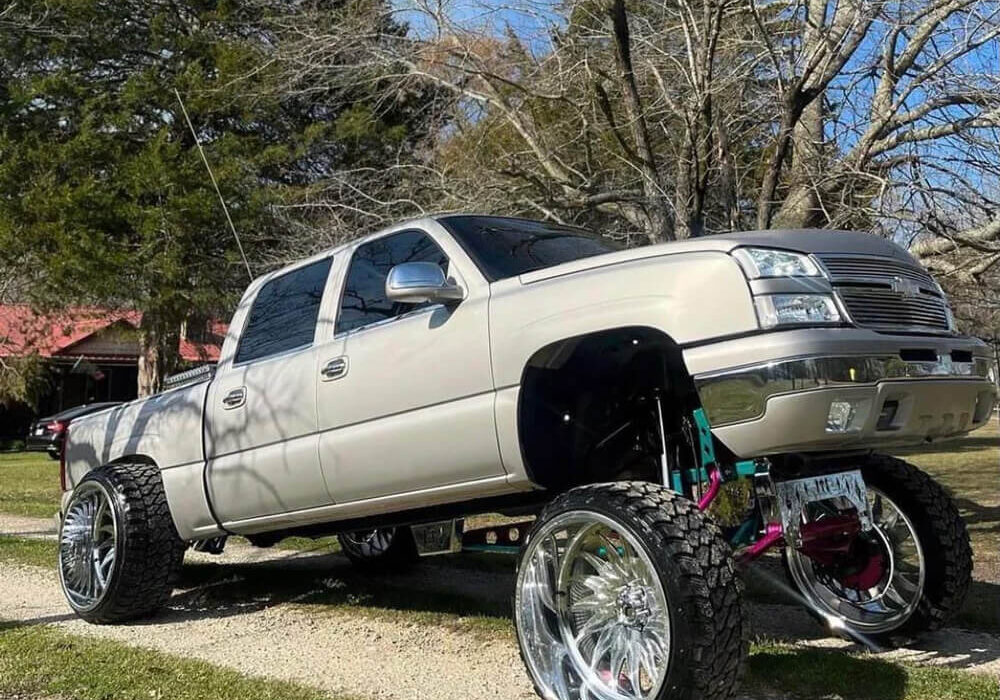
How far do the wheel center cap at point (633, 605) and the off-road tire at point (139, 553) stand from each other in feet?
10.7

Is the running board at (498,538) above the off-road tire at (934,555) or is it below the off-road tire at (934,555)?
above

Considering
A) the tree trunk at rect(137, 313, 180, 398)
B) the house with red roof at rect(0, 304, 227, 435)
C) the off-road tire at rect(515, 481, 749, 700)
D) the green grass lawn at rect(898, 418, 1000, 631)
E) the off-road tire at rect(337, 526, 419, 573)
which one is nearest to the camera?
the off-road tire at rect(515, 481, 749, 700)

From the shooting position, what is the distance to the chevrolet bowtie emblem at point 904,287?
13.8 feet

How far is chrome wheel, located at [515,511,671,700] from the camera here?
390 cm

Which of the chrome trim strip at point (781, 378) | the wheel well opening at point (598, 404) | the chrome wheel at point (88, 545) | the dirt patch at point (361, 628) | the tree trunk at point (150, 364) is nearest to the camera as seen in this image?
the chrome trim strip at point (781, 378)

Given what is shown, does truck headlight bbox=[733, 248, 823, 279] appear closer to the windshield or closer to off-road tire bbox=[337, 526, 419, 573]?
the windshield

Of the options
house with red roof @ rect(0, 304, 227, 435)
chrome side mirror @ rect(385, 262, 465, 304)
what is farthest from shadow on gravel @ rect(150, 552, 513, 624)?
house with red roof @ rect(0, 304, 227, 435)

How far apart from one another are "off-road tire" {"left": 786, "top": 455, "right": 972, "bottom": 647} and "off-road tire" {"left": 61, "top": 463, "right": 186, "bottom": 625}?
3989 mm

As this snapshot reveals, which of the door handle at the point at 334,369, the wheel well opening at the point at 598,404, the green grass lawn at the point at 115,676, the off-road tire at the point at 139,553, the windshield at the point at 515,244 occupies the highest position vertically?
the windshield at the point at 515,244

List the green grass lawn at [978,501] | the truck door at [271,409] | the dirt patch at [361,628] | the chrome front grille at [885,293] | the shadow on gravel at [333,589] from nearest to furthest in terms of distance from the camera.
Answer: the chrome front grille at [885,293], the dirt patch at [361,628], the truck door at [271,409], the green grass lawn at [978,501], the shadow on gravel at [333,589]

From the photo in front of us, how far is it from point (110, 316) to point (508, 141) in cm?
1337

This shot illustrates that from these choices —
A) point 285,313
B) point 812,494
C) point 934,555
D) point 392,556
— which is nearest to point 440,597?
point 392,556

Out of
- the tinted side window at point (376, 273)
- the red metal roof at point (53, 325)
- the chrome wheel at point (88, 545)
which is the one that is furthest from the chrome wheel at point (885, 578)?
the red metal roof at point (53, 325)

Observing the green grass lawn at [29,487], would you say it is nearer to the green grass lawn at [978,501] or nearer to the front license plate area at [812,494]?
the green grass lawn at [978,501]
